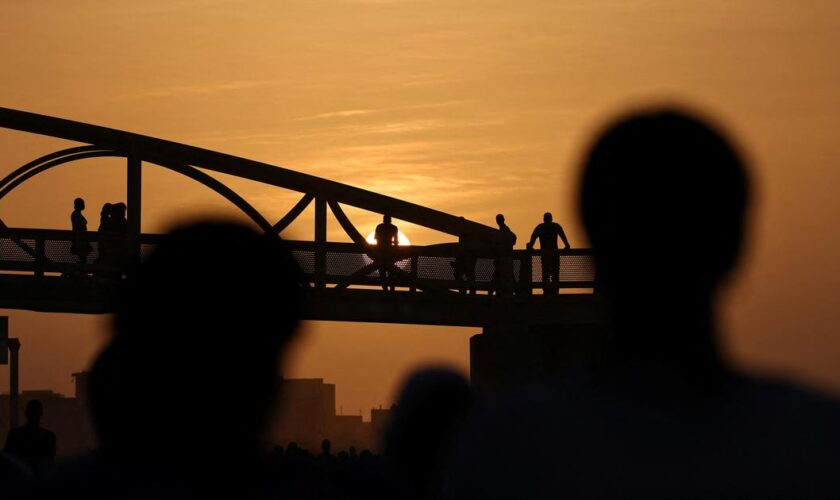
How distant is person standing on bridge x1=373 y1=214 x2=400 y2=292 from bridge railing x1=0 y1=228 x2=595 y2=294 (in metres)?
0.02

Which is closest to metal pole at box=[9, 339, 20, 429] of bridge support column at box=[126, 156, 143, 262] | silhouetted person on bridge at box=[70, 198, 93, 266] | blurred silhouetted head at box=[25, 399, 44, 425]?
bridge support column at box=[126, 156, 143, 262]

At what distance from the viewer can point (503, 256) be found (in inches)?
1261

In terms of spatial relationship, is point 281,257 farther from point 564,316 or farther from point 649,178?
point 564,316

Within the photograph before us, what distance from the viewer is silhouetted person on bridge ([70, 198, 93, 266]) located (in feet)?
99.3

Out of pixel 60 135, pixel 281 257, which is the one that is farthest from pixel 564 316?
pixel 281 257

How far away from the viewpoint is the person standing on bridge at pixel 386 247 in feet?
102

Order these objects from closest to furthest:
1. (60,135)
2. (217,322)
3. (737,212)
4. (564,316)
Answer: (737,212) → (217,322) → (564,316) → (60,135)

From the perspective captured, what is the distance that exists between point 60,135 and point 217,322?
3087cm

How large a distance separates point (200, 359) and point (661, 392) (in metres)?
1.19

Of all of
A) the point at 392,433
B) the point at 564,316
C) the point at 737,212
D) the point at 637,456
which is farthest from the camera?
the point at 564,316

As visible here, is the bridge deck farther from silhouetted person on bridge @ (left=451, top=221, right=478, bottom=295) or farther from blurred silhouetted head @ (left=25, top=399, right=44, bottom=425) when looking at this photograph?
blurred silhouetted head @ (left=25, top=399, right=44, bottom=425)

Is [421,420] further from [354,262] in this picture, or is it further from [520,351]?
[354,262]

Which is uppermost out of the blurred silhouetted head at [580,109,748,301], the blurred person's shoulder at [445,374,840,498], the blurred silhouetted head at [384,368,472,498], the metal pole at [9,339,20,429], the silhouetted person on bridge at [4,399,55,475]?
the blurred silhouetted head at [580,109,748,301]

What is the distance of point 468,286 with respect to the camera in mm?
31609
